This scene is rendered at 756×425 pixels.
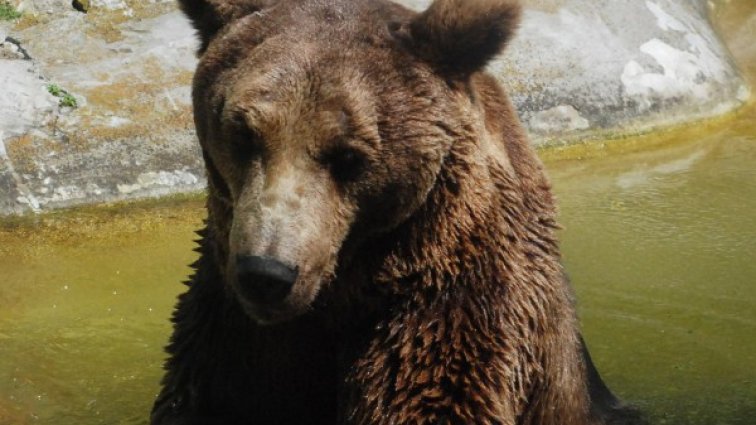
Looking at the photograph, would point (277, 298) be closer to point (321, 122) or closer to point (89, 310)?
point (321, 122)

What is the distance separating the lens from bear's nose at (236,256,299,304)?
3.35 m

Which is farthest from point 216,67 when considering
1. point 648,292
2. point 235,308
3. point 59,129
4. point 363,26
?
point 59,129

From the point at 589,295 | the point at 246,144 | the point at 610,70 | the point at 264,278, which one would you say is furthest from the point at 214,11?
the point at 610,70

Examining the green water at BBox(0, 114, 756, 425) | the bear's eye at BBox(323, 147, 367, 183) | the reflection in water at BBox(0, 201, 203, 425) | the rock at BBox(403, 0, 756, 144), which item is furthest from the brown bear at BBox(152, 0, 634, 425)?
the rock at BBox(403, 0, 756, 144)

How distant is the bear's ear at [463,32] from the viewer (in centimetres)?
371

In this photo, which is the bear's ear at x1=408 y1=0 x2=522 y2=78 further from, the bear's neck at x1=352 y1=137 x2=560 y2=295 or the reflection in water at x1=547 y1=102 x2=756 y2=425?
the reflection in water at x1=547 y1=102 x2=756 y2=425

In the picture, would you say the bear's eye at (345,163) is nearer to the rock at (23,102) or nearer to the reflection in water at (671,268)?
the reflection in water at (671,268)

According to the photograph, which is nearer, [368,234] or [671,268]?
[368,234]

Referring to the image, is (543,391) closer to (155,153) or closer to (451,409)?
(451,409)

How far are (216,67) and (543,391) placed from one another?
5.37 feet

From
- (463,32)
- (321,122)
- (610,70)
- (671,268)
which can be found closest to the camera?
(321,122)

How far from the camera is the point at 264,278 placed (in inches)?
133

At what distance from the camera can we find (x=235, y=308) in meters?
4.16

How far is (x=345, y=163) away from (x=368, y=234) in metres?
0.31
